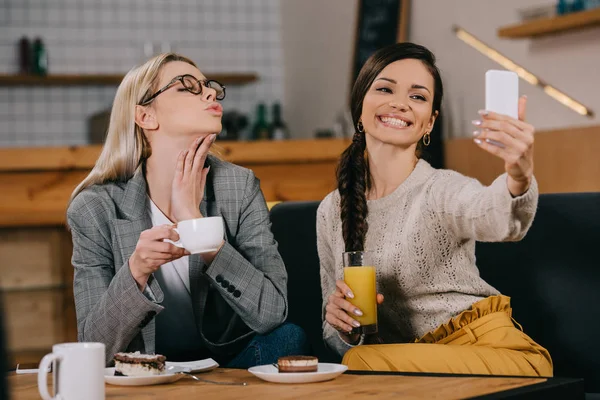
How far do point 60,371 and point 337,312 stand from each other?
Answer: 82 centimetres

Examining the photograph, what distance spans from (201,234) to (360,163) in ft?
2.73

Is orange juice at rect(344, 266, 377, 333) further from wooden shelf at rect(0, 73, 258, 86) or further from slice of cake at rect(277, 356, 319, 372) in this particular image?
wooden shelf at rect(0, 73, 258, 86)

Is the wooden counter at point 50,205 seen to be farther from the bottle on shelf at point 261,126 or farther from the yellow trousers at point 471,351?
the yellow trousers at point 471,351

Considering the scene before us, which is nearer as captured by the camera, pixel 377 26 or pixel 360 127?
pixel 360 127

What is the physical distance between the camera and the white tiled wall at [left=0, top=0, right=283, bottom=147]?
5.60 meters

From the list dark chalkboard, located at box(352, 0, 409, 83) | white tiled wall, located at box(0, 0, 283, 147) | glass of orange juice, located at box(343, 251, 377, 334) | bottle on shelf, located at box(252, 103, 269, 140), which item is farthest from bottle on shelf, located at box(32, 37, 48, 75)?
glass of orange juice, located at box(343, 251, 377, 334)

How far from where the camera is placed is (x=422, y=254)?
2.10 metres

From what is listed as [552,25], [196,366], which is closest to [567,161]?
[552,25]

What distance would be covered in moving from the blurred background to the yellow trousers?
1.44 m

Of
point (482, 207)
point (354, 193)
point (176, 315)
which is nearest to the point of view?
point (482, 207)

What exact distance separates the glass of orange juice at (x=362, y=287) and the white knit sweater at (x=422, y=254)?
0.66ft

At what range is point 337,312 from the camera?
2.00 metres

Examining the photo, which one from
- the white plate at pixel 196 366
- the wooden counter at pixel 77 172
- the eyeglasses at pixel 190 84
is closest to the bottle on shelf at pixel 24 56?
the wooden counter at pixel 77 172

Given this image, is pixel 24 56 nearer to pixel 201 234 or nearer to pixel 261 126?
pixel 261 126
